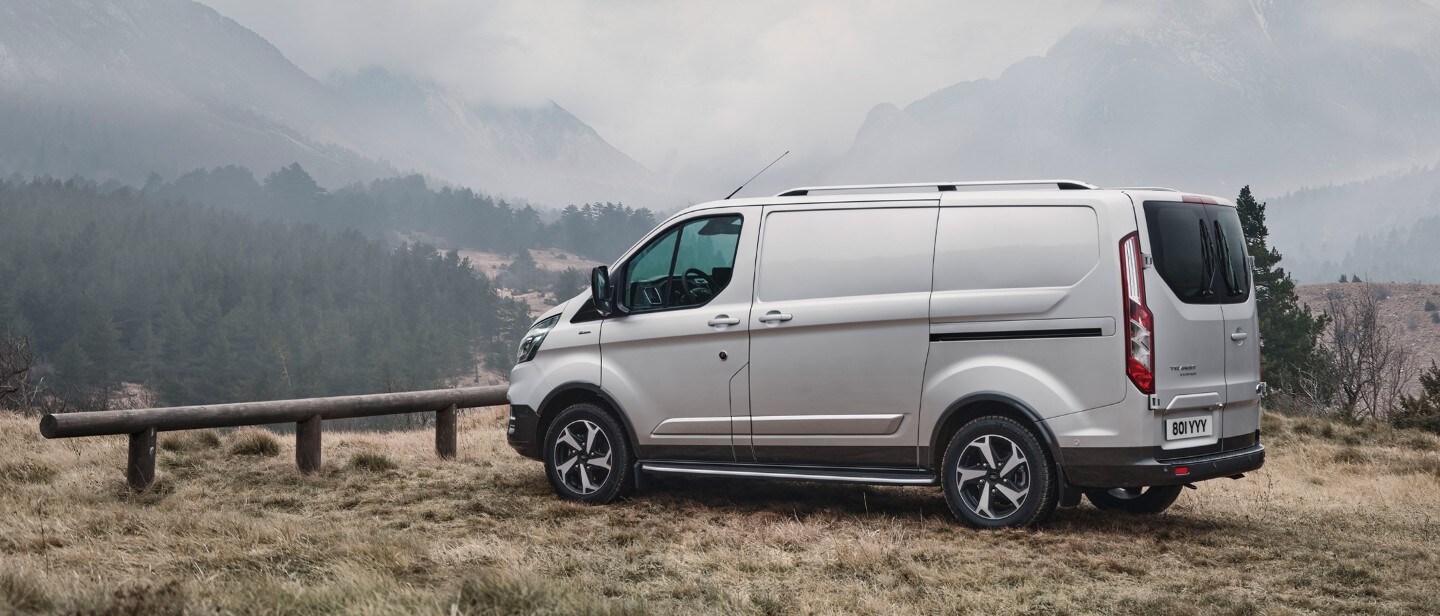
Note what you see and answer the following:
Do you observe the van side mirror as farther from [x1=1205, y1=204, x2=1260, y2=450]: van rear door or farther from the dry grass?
[x1=1205, y1=204, x2=1260, y2=450]: van rear door

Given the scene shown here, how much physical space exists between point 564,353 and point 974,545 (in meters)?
3.29

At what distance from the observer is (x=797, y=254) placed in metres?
7.26

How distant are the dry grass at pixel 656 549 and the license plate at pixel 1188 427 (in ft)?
2.02

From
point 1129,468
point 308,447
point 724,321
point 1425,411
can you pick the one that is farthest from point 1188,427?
point 1425,411

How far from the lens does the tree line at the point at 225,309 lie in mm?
99750

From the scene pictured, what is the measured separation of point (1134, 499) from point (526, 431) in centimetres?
423

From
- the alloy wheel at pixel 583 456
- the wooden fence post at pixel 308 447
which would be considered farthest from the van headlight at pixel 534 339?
the wooden fence post at pixel 308 447

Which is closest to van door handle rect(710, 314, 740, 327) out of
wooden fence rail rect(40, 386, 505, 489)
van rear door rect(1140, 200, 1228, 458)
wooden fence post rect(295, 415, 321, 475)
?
van rear door rect(1140, 200, 1228, 458)

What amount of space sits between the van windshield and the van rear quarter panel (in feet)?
0.80

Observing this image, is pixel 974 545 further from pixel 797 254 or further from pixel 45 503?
pixel 45 503

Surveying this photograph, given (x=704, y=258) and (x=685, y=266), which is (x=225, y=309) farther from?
(x=704, y=258)

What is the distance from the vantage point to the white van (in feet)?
20.5

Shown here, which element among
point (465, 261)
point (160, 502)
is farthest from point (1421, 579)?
point (465, 261)

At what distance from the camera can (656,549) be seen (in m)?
6.35
